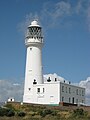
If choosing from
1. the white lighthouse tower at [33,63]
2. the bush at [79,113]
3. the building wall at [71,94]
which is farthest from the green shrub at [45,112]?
the white lighthouse tower at [33,63]

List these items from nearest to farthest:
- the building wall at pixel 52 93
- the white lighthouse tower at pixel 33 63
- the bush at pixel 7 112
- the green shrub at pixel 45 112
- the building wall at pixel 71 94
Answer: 1. the bush at pixel 7 112
2. the green shrub at pixel 45 112
3. the building wall at pixel 52 93
4. the building wall at pixel 71 94
5. the white lighthouse tower at pixel 33 63

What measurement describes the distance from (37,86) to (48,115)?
12.4 metres

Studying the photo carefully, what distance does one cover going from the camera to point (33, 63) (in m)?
61.6

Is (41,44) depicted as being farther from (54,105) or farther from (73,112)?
(73,112)

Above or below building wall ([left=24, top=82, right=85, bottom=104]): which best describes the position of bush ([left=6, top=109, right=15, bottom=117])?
below

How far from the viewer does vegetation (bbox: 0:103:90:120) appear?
47556 millimetres

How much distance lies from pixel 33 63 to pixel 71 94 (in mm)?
7270

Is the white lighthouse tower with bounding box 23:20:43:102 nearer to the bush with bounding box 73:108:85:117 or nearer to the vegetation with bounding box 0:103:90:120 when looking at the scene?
the vegetation with bounding box 0:103:90:120

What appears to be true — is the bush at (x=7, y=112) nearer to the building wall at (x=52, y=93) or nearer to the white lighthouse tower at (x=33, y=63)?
the building wall at (x=52, y=93)

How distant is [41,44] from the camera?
62.5 m

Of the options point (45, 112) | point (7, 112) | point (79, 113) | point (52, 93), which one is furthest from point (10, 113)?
point (52, 93)

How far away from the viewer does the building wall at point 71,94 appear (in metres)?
60.3

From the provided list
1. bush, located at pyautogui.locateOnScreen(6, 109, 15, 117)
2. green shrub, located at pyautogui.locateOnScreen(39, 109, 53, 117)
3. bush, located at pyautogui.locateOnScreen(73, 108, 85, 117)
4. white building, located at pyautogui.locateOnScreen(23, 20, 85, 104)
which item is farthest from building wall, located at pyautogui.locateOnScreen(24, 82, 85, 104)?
bush, located at pyautogui.locateOnScreen(6, 109, 15, 117)

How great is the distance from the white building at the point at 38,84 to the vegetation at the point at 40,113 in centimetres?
524
